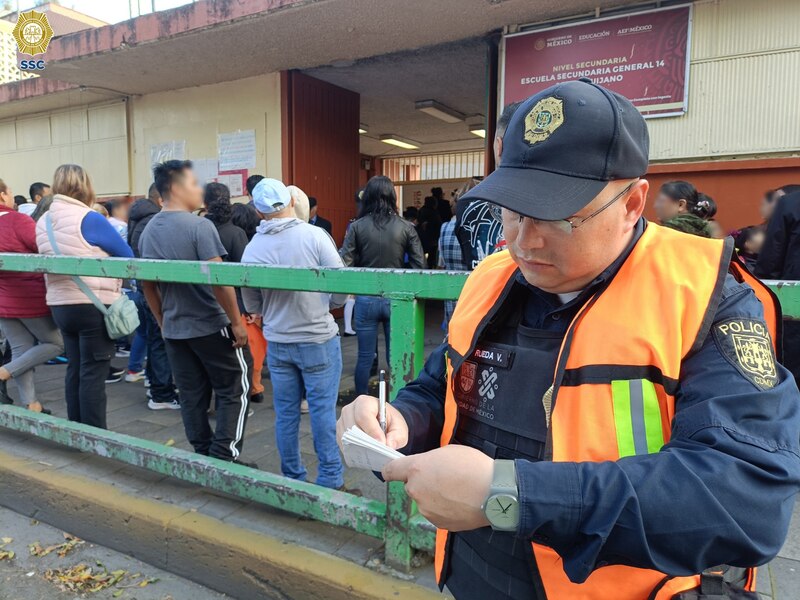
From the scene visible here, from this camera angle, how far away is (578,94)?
0.95 meters

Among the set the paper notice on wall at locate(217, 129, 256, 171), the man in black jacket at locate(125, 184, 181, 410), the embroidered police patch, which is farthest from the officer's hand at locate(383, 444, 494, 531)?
the paper notice on wall at locate(217, 129, 256, 171)

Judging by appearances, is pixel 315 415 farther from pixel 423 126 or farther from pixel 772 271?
pixel 423 126

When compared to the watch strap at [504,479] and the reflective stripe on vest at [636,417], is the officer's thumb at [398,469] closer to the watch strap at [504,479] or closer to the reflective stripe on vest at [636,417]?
the watch strap at [504,479]

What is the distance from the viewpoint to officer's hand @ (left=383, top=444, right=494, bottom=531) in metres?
0.83

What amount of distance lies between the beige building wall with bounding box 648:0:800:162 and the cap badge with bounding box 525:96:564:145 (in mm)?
4823

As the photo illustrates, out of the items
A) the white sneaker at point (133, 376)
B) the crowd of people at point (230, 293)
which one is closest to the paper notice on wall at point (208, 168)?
the white sneaker at point (133, 376)

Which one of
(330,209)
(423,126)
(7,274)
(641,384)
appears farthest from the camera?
(423,126)

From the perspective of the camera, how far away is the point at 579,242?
975mm

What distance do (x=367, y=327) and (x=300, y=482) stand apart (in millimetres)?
2171

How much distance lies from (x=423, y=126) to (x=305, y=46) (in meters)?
4.65

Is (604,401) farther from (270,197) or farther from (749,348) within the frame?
(270,197)

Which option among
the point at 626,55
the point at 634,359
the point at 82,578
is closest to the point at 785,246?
the point at 626,55

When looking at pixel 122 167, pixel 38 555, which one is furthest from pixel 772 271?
pixel 122 167

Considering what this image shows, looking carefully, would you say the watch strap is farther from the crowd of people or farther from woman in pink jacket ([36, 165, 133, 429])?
woman in pink jacket ([36, 165, 133, 429])
